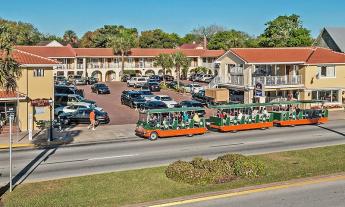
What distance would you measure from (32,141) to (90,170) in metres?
10.5

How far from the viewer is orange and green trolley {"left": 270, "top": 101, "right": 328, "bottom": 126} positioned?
37406mm

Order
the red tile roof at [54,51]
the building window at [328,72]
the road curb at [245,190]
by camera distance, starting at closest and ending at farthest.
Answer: the road curb at [245,190] → the building window at [328,72] → the red tile roof at [54,51]

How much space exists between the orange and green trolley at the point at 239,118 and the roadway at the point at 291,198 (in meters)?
17.3

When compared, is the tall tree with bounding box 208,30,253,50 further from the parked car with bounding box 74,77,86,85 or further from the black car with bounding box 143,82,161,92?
the black car with bounding box 143,82,161,92

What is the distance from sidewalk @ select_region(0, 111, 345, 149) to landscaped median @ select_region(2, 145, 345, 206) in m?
11.4

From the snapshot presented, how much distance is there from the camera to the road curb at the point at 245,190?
15266mm

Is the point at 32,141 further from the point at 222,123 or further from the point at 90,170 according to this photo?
the point at 222,123

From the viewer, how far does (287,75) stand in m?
49.6

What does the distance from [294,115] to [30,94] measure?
20762 mm

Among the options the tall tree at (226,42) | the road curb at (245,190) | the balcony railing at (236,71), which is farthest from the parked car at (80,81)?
the road curb at (245,190)

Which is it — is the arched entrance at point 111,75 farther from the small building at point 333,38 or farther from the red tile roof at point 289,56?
the red tile roof at point 289,56

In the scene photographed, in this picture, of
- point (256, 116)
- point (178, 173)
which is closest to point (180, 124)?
point (256, 116)

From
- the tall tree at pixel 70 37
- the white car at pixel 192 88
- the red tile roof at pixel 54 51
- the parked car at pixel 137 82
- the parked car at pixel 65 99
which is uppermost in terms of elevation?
the tall tree at pixel 70 37

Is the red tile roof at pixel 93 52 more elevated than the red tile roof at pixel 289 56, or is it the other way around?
the red tile roof at pixel 93 52
